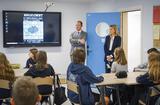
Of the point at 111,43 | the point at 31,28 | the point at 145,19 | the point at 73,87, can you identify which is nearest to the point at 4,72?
the point at 73,87

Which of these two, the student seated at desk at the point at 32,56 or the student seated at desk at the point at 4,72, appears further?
the student seated at desk at the point at 32,56

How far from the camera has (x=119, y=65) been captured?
5.33 metres

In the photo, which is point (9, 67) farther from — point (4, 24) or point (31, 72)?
point (4, 24)

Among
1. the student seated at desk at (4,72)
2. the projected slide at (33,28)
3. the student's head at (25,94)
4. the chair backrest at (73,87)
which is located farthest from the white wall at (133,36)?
the student's head at (25,94)

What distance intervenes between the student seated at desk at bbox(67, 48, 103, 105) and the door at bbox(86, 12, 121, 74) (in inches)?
177

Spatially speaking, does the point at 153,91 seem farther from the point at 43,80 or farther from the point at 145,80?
the point at 43,80

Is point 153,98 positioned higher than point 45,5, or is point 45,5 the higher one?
point 45,5

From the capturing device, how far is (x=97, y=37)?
29.2 feet

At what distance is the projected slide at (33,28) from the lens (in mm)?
8945

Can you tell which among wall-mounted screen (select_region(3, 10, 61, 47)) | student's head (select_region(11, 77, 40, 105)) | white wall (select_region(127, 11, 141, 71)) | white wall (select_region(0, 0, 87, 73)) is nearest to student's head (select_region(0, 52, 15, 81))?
student's head (select_region(11, 77, 40, 105))

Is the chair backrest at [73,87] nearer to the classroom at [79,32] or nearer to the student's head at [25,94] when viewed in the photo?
the classroom at [79,32]

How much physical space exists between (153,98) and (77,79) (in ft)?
3.50

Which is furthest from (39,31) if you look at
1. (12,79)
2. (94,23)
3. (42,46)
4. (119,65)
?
(12,79)

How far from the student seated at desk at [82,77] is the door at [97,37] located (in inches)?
177
